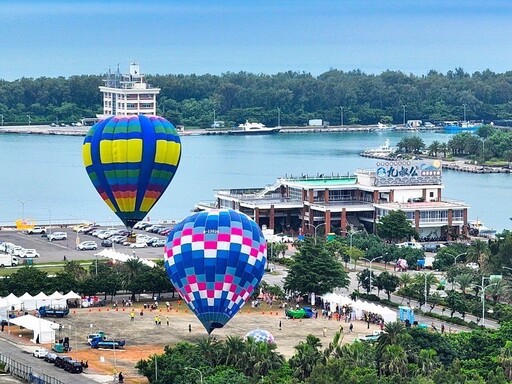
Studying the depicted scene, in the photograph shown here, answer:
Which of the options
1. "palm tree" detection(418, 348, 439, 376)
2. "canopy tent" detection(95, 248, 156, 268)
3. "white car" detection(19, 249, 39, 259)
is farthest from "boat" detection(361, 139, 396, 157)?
"palm tree" detection(418, 348, 439, 376)

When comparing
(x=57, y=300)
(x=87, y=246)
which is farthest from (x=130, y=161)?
(x=87, y=246)

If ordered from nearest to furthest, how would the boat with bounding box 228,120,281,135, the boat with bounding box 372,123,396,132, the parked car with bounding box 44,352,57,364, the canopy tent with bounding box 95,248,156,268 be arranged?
Result: the parked car with bounding box 44,352,57,364 → the canopy tent with bounding box 95,248,156,268 → the boat with bounding box 228,120,281,135 → the boat with bounding box 372,123,396,132

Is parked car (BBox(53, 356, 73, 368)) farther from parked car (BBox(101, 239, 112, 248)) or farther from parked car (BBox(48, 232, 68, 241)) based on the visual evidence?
parked car (BBox(48, 232, 68, 241))

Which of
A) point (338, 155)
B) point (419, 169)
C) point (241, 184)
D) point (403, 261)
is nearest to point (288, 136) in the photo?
point (338, 155)

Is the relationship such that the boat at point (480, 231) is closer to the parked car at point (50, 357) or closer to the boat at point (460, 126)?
the parked car at point (50, 357)

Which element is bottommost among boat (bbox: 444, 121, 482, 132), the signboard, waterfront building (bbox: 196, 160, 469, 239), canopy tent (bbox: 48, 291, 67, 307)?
canopy tent (bbox: 48, 291, 67, 307)

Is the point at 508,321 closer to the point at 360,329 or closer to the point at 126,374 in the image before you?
the point at 360,329

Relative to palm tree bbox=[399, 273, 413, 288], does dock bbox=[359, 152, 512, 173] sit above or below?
below

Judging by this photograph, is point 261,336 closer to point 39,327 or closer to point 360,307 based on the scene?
point 39,327
